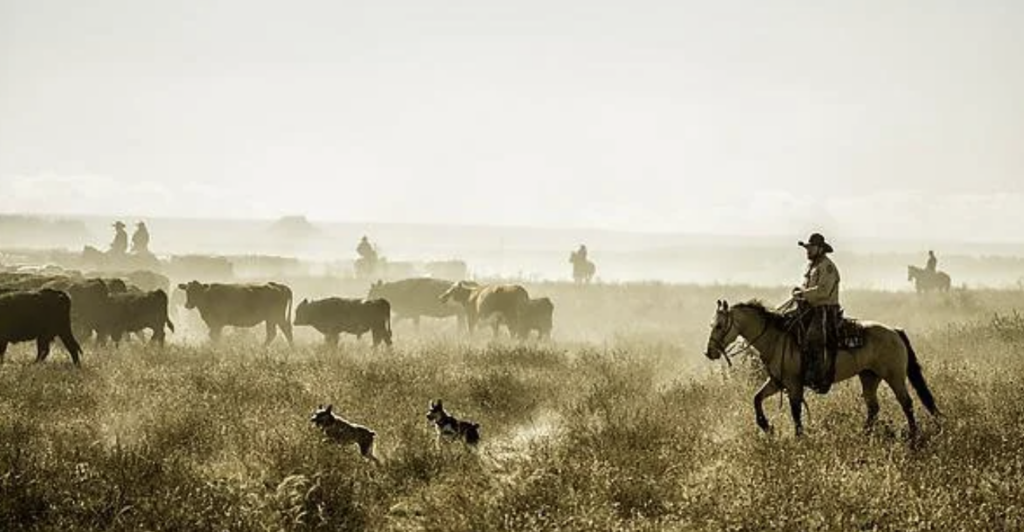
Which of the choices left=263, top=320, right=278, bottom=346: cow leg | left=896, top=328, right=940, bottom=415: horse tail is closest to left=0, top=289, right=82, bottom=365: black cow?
left=263, top=320, right=278, bottom=346: cow leg

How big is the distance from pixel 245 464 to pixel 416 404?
3.41 m

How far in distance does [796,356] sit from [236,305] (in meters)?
16.3

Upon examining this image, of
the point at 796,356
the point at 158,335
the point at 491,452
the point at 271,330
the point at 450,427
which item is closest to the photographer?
the point at 491,452

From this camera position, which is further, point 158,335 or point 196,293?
point 196,293

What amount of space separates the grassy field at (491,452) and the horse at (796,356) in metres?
0.42

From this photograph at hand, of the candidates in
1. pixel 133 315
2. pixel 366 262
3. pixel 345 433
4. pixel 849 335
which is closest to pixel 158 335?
pixel 133 315

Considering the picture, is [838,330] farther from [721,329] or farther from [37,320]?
[37,320]

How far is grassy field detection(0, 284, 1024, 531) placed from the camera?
6.19m

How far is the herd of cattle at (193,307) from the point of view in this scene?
14.5m

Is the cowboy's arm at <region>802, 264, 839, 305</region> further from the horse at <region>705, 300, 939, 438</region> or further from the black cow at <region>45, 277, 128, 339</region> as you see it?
the black cow at <region>45, 277, 128, 339</region>

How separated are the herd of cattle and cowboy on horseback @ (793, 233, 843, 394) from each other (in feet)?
40.7

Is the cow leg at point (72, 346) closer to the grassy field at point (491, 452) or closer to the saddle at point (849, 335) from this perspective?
the grassy field at point (491, 452)

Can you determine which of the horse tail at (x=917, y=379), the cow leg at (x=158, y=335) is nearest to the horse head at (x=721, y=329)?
the horse tail at (x=917, y=379)

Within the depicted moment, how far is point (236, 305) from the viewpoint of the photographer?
69.0ft
